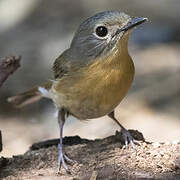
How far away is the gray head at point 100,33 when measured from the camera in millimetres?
5297

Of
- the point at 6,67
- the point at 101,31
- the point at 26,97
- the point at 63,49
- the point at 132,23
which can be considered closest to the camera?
the point at 132,23

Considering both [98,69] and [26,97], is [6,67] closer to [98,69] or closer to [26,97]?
[98,69]

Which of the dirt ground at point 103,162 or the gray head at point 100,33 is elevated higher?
the gray head at point 100,33

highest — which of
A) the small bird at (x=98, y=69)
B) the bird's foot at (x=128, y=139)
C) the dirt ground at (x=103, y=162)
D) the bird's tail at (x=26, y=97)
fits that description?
the bird's tail at (x=26, y=97)

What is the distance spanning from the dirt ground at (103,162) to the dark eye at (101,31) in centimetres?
109

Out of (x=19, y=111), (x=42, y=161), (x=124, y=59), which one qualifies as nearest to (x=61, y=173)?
(x=42, y=161)

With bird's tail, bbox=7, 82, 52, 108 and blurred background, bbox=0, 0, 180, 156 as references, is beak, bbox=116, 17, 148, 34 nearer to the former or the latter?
bird's tail, bbox=7, 82, 52, 108

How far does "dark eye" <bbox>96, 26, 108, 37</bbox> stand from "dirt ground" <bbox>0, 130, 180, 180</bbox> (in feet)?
3.59

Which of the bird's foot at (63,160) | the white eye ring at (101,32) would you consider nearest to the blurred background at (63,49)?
the white eye ring at (101,32)

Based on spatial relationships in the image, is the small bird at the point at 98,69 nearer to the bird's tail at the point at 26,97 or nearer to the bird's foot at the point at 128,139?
the bird's foot at the point at 128,139

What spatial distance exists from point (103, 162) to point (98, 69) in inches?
40.3

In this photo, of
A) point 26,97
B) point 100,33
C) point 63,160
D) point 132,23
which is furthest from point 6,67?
point 26,97

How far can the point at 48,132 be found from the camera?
932cm

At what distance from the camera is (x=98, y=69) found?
5402mm
